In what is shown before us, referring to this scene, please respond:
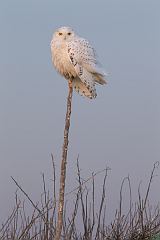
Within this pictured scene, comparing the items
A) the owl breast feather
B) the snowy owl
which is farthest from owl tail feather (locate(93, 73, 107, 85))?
the owl breast feather

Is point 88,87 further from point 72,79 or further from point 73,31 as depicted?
point 73,31

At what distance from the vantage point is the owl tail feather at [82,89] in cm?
432

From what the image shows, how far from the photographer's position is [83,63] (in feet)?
13.9

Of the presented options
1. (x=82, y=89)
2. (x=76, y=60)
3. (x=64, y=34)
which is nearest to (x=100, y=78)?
(x=82, y=89)

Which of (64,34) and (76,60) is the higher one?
(64,34)

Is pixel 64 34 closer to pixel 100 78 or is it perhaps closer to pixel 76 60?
pixel 76 60

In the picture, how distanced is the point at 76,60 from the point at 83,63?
8 cm

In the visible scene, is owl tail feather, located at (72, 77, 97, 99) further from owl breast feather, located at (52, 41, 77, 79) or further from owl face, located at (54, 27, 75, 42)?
owl face, located at (54, 27, 75, 42)

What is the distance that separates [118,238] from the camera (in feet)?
17.3

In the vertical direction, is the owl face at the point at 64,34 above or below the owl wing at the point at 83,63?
above

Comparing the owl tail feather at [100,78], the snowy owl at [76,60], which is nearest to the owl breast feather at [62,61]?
the snowy owl at [76,60]

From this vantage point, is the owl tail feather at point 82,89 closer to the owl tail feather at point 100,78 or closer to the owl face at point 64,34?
the owl tail feather at point 100,78

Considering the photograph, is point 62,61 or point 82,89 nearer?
point 62,61

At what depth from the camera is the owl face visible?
13.7 feet
